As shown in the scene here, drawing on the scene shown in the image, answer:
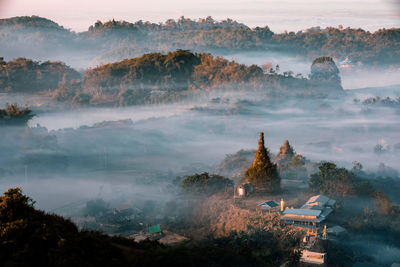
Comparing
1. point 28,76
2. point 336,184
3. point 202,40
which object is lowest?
point 336,184

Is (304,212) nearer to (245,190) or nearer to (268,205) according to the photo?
(268,205)

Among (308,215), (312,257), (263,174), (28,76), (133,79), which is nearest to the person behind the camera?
(312,257)

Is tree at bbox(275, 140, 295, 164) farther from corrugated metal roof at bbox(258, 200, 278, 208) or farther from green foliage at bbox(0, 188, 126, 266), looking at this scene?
green foliage at bbox(0, 188, 126, 266)

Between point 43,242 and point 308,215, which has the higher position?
point 43,242

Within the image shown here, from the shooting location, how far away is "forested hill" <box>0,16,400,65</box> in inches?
6939

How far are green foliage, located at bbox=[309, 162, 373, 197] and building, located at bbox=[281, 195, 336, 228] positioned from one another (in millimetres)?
3636

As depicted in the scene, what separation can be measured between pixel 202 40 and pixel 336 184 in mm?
151906

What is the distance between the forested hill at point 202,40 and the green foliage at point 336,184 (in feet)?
460

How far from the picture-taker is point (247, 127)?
99.4m

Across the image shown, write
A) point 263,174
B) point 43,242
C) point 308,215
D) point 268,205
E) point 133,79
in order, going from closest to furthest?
point 43,242, point 308,215, point 268,205, point 263,174, point 133,79

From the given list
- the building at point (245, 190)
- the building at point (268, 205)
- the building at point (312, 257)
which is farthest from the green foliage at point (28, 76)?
the building at point (312, 257)

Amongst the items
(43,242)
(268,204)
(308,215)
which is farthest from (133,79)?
(43,242)

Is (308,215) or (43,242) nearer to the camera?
(43,242)

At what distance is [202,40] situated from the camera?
182375 mm
